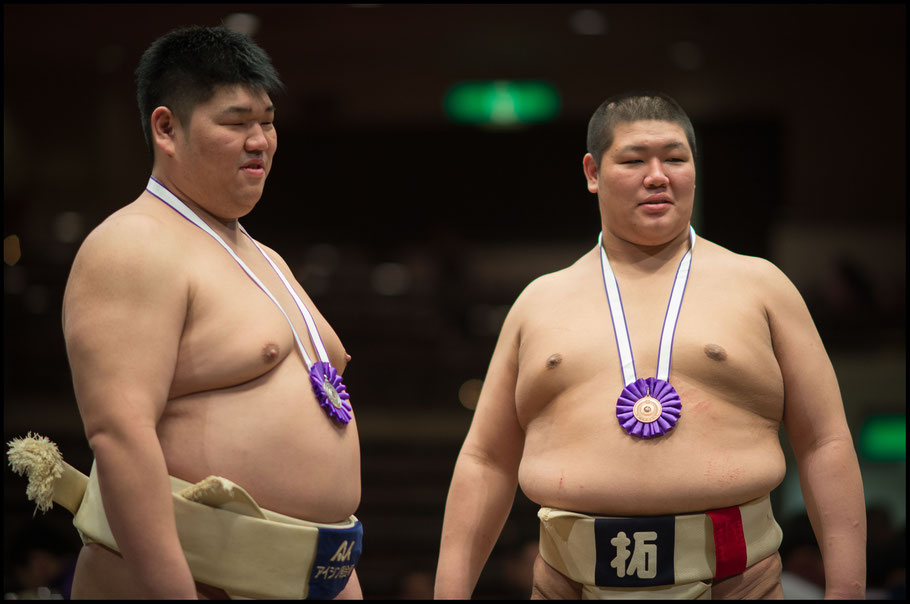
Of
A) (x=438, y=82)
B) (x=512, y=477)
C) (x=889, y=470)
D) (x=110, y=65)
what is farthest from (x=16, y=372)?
(x=889, y=470)

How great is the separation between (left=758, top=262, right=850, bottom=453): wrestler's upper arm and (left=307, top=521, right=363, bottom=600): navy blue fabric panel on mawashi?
91cm

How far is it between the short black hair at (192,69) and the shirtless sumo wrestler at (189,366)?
0.01m

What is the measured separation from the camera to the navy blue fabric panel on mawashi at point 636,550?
1.98 metres

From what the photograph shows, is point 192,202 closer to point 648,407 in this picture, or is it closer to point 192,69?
point 192,69

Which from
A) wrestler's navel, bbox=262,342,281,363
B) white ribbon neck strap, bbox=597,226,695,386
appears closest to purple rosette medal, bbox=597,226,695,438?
white ribbon neck strap, bbox=597,226,695,386

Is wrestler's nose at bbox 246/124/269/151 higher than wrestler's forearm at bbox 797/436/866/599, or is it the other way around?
wrestler's nose at bbox 246/124/269/151

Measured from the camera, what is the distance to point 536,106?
6.80m

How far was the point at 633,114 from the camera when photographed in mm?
2193

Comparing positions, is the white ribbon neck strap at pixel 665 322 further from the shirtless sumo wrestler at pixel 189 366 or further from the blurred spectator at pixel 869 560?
the blurred spectator at pixel 869 560

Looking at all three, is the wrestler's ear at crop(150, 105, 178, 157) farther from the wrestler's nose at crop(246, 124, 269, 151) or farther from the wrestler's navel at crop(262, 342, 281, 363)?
the wrestler's navel at crop(262, 342, 281, 363)

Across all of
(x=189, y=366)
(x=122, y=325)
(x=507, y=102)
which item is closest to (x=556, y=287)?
(x=189, y=366)

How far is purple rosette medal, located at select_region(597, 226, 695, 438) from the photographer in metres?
2.00

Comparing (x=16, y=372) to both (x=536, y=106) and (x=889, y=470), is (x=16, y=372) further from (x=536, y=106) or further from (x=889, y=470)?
(x=889, y=470)

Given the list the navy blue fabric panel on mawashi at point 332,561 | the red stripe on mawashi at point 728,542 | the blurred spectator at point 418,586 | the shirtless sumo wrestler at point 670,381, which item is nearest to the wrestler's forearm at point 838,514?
the shirtless sumo wrestler at point 670,381
